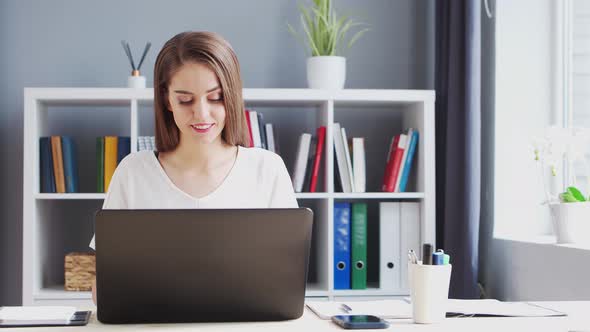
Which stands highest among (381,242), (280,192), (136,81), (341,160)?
(136,81)

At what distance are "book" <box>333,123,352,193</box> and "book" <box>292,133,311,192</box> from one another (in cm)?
11

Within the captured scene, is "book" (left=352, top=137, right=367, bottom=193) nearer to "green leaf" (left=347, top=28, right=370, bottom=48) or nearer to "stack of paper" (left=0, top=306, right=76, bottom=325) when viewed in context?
"green leaf" (left=347, top=28, right=370, bottom=48)

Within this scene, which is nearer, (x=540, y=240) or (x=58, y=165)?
(x=540, y=240)

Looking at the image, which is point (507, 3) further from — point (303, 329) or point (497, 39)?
point (303, 329)

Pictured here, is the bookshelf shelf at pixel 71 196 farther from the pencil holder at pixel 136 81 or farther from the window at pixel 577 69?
the window at pixel 577 69

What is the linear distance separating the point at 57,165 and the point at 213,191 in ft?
4.48

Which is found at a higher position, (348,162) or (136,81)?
(136,81)

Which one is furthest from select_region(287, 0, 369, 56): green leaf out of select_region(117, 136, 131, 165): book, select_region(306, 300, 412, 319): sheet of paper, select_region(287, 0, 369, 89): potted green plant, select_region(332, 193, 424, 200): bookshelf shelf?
select_region(306, 300, 412, 319): sheet of paper

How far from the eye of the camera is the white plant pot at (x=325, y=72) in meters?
3.23

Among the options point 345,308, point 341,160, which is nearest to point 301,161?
point 341,160

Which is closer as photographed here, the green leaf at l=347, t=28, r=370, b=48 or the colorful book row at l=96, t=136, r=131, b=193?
the colorful book row at l=96, t=136, r=131, b=193

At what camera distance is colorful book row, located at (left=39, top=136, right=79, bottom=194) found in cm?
318

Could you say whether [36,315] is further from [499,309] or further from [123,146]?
[123,146]

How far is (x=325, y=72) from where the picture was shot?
127 inches
